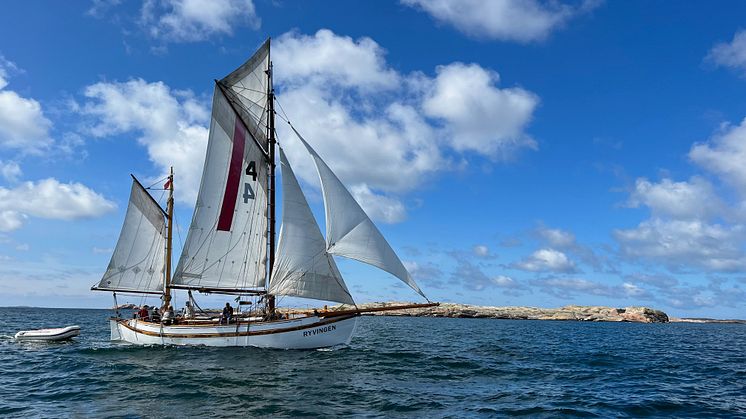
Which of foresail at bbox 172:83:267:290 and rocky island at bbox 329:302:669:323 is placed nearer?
foresail at bbox 172:83:267:290

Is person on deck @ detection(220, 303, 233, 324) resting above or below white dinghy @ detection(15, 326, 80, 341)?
above

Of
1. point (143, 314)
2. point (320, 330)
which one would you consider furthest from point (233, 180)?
point (143, 314)

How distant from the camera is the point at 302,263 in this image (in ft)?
110

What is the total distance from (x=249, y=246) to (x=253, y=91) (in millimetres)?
12168

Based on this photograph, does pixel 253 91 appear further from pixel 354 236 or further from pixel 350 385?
pixel 350 385

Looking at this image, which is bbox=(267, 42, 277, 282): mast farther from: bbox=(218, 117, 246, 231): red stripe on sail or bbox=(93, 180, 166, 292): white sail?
bbox=(93, 180, 166, 292): white sail

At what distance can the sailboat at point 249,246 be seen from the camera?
33.0m

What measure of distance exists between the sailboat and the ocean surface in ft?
5.49

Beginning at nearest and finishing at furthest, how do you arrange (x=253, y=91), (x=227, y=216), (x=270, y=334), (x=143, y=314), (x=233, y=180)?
(x=270, y=334), (x=227, y=216), (x=233, y=180), (x=253, y=91), (x=143, y=314)

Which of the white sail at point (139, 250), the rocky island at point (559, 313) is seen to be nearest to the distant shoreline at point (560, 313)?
the rocky island at point (559, 313)

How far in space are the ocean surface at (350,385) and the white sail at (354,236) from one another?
232 inches

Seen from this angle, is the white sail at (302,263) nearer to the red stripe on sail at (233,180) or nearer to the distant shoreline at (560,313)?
the red stripe on sail at (233,180)

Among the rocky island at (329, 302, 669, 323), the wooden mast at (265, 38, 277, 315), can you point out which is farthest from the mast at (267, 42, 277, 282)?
the rocky island at (329, 302, 669, 323)

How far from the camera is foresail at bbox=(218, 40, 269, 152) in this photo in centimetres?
3847
